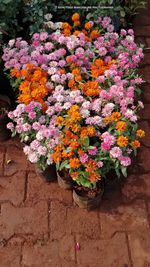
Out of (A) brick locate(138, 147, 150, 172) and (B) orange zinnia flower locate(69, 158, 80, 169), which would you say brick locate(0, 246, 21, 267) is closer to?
(B) orange zinnia flower locate(69, 158, 80, 169)

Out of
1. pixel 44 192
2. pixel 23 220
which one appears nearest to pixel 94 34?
pixel 44 192

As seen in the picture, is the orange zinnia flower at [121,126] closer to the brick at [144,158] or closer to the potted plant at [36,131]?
the potted plant at [36,131]

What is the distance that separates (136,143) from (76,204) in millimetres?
828

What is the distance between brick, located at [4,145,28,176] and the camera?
328 centimetres

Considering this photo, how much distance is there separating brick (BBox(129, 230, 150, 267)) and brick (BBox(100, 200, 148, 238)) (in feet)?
0.20

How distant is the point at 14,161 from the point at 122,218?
3.74 ft

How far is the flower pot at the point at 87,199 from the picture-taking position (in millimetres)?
2879

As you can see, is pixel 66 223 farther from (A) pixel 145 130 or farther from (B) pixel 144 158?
(A) pixel 145 130

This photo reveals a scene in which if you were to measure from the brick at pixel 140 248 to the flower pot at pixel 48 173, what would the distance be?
0.84 metres

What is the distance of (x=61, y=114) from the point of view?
2846 millimetres

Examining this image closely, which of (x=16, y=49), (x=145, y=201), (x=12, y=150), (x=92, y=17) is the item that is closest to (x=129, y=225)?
(x=145, y=201)

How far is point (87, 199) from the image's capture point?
287 cm

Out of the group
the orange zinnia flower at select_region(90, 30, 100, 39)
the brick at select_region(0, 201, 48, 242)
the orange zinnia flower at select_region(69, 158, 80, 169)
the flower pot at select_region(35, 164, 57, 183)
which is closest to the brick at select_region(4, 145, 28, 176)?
the flower pot at select_region(35, 164, 57, 183)

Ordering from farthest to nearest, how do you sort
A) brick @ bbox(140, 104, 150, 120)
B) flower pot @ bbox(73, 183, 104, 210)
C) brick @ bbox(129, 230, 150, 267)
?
brick @ bbox(140, 104, 150, 120) < flower pot @ bbox(73, 183, 104, 210) < brick @ bbox(129, 230, 150, 267)
